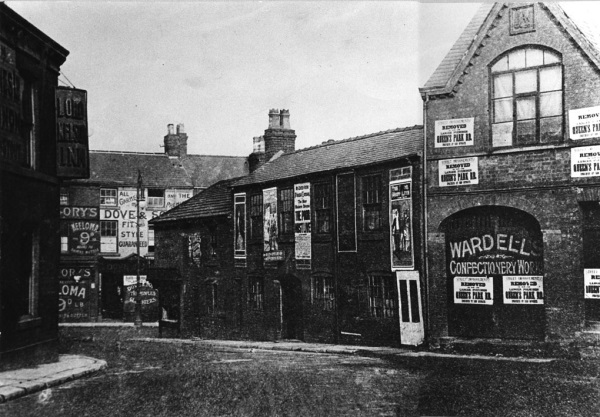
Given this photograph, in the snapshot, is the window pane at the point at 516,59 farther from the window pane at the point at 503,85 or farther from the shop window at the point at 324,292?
the shop window at the point at 324,292

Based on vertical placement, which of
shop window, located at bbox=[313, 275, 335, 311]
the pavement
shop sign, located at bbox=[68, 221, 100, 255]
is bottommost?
the pavement

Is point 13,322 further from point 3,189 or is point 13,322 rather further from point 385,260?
point 385,260

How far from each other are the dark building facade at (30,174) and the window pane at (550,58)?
36.6 feet

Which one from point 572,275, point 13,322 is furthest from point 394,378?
point 13,322

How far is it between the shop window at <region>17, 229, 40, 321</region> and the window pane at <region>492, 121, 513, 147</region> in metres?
11.4

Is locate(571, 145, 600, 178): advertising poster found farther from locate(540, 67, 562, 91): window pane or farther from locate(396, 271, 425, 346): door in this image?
locate(396, 271, 425, 346): door

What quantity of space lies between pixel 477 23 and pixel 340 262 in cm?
857

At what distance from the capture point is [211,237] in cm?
2962

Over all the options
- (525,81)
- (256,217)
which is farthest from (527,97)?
(256,217)

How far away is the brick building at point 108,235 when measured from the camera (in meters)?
43.9

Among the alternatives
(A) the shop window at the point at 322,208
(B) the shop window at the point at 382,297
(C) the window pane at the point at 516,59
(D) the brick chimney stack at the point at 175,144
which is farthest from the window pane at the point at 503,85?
(D) the brick chimney stack at the point at 175,144

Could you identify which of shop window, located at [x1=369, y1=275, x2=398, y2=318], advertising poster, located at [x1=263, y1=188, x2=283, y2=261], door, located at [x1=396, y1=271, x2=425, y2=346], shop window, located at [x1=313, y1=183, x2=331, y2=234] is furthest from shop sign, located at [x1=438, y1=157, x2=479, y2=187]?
advertising poster, located at [x1=263, y1=188, x2=283, y2=261]

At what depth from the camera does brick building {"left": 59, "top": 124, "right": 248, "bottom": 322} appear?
144 feet

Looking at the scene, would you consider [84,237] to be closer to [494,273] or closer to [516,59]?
[494,273]
